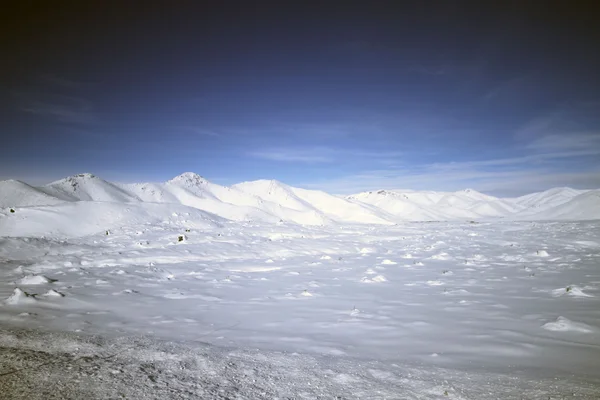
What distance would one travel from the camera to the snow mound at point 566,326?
567 cm

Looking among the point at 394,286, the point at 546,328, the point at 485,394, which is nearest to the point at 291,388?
the point at 485,394

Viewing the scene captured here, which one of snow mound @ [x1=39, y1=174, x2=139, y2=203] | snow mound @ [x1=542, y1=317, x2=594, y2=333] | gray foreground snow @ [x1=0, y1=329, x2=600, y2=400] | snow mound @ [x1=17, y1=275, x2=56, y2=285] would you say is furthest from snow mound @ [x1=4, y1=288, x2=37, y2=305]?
snow mound @ [x1=39, y1=174, x2=139, y2=203]

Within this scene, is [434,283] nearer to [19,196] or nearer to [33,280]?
[33,280]

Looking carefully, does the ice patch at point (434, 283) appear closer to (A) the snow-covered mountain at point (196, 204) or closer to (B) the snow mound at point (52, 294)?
(B) the snow mound at point (52, 294)

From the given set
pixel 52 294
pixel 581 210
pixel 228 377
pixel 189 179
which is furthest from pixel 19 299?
pixel 581 210

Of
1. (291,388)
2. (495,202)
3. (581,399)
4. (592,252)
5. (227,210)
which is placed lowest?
(291,388)

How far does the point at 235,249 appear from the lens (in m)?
18.6

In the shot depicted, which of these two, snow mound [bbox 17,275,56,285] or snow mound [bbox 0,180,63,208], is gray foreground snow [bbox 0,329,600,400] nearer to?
snow mound [bbox 17,275,56,285]

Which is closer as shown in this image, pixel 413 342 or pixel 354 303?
pixel 413 342

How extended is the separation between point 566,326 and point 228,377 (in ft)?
20.6

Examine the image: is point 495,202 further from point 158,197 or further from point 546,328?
point 546,328

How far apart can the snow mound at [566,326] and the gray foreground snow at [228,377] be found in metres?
2.19

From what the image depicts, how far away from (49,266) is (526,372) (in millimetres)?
14917

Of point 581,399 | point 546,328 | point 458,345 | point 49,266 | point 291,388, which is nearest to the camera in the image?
point 581,399
